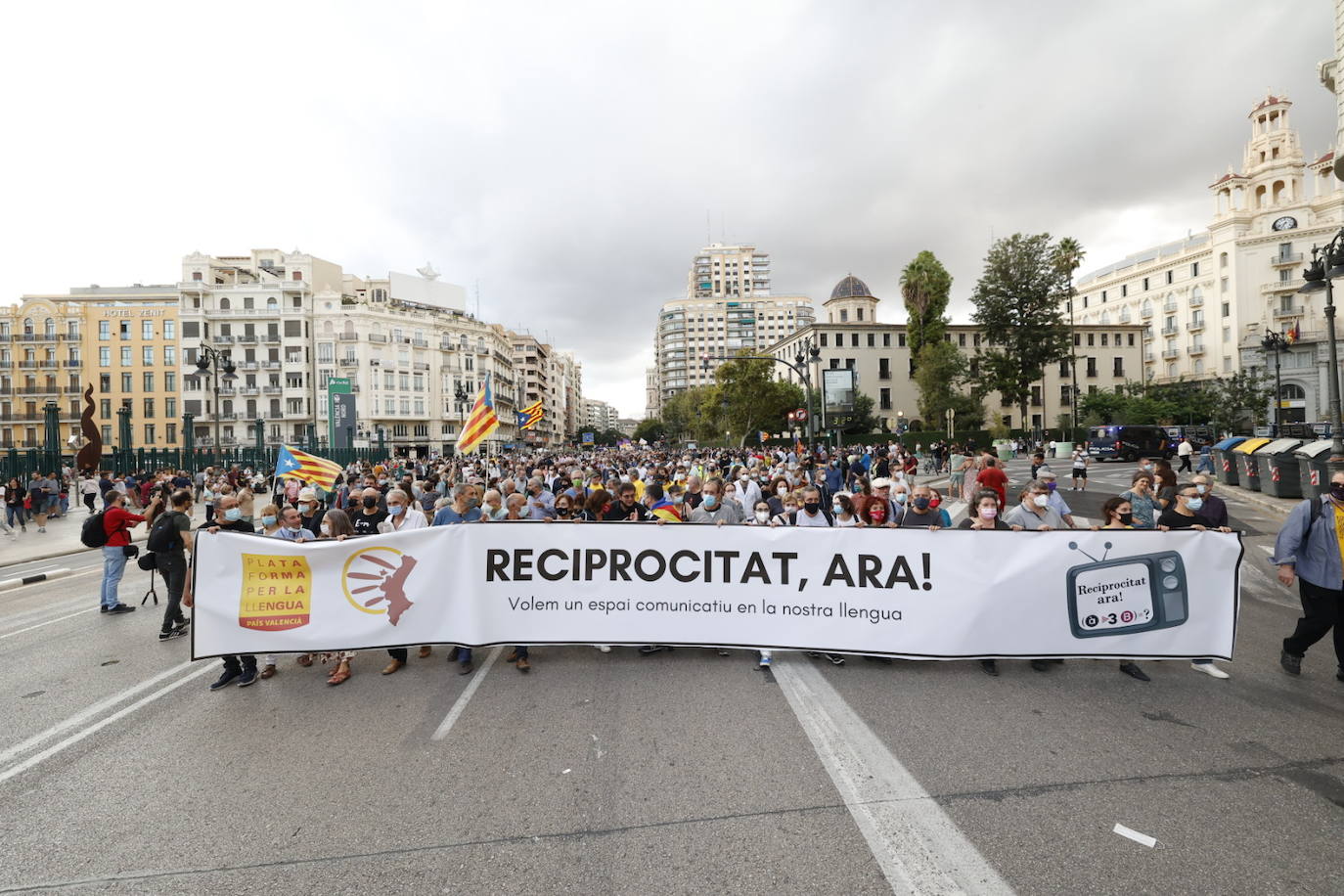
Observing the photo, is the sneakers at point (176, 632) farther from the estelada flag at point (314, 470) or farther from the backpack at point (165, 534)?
the estelada flag at point (314, 470)

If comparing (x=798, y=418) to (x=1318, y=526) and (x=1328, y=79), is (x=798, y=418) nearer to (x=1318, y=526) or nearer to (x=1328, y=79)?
(x=1328, y=79)

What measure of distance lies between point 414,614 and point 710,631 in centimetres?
282

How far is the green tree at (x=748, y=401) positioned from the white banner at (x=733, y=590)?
5533 cm

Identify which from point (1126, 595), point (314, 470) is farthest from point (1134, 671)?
point (314, 470)

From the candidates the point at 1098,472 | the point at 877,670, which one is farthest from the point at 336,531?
the point at 1098,472

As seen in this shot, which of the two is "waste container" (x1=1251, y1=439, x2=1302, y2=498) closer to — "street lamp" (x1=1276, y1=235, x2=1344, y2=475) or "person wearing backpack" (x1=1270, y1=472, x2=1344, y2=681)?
"street lamp" (x1=1276, y1=235, x2=1344, y2=475)

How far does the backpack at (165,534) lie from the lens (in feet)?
22.7

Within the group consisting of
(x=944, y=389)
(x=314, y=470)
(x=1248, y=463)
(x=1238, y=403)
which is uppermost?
(x=944, y=389)

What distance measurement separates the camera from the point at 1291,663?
5383 mm

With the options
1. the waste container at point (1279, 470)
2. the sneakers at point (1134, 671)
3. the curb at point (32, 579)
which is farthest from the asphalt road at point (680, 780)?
the waste container at point (1279, 470)

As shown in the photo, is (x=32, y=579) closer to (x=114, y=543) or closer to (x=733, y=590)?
(x=114, y=543)

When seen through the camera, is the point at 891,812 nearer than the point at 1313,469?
Yes

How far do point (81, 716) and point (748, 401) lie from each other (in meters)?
59.2

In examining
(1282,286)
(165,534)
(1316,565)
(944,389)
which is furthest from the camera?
(1282,286)
